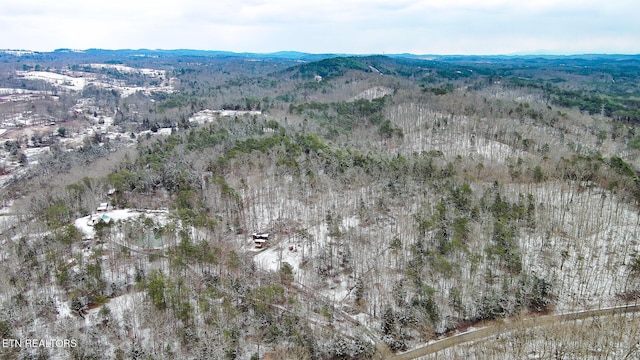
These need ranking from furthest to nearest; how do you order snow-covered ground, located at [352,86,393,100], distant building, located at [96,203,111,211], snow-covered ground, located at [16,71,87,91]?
snow-covered ground, located at [16,71,87,91] → snow-covered ground, located at [352,86,393,100] → distant building, located at [96,203,111,211]

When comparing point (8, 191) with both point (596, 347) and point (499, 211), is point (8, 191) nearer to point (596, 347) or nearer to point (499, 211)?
point (499, 211)

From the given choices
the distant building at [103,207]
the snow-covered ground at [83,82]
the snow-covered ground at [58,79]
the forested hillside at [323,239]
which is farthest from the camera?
the snow-covered ground at [58,79]

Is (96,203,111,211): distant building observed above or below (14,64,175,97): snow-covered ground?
below

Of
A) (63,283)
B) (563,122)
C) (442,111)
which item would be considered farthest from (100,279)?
(563,122)

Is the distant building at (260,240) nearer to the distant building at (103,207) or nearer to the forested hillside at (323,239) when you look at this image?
Result: the forested hillside at (323,239)

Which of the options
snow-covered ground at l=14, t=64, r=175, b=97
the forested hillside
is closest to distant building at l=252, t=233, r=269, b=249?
the forested hillside

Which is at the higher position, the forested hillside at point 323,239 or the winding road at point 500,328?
the forested hillside at point 323,239

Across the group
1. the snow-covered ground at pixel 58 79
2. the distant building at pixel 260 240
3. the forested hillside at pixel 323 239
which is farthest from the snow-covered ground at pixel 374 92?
the snow-covered ground at pixel 58 79

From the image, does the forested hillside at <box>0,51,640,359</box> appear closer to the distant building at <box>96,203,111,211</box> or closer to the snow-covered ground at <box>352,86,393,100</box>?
the distant building at <box>96,203,111,211</box>
